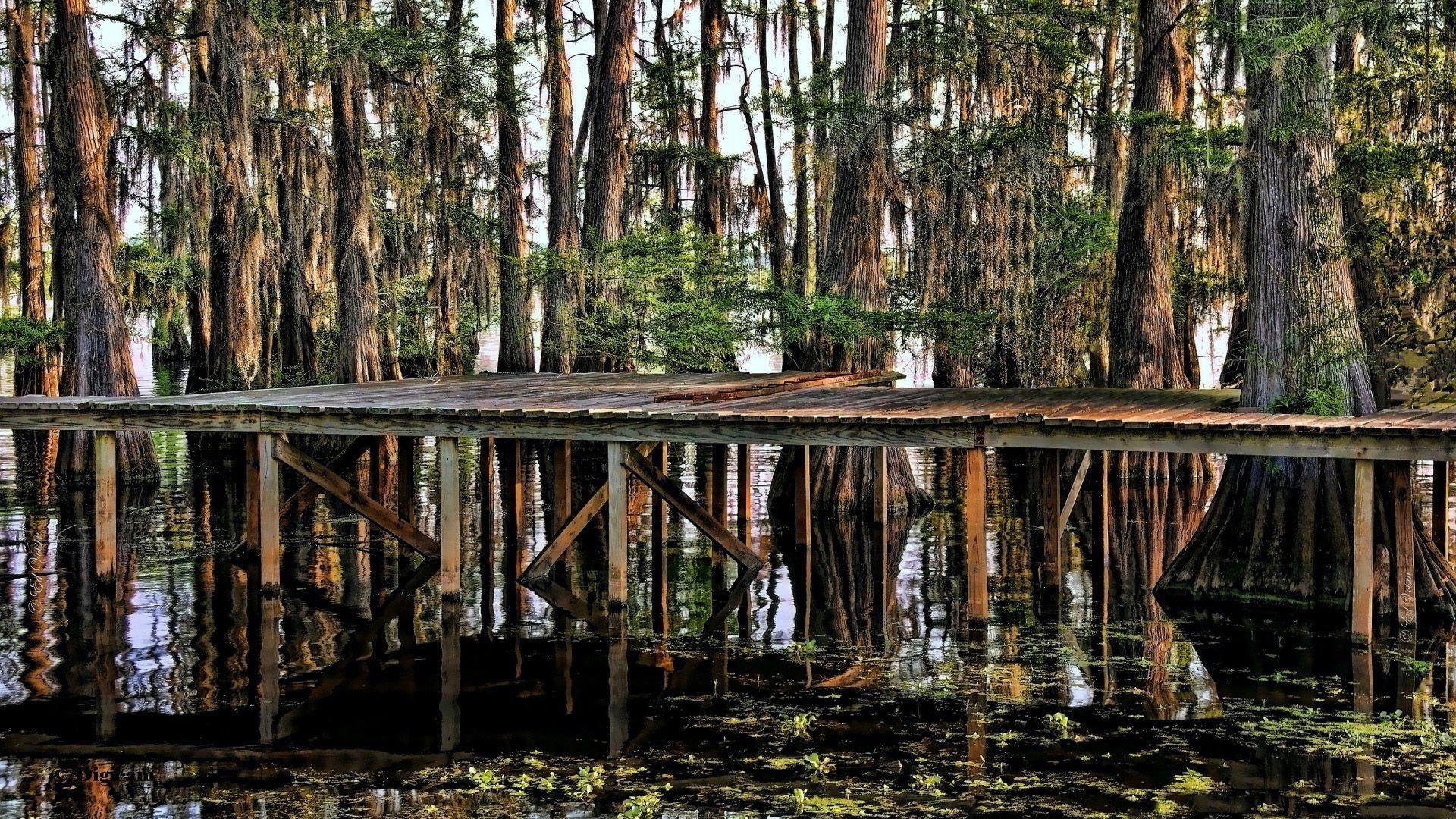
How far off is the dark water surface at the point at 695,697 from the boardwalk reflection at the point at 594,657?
38 mm

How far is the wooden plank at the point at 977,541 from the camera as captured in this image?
469 inches

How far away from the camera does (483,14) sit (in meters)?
32.2

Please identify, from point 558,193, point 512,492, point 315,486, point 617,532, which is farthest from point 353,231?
point 617,532

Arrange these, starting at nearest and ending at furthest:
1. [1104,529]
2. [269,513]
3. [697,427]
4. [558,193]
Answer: [697,427], [269,513], [1104,529], [558,193]

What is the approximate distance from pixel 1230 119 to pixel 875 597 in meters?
13.7

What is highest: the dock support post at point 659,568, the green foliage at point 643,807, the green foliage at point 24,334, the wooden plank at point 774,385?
the green foliage at point 24,334

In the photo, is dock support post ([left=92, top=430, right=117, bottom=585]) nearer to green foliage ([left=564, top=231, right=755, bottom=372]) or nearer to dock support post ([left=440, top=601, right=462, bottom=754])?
dock support post ([left=440, top=601, right=462, bottom=754])

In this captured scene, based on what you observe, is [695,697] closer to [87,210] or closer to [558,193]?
[87,210]

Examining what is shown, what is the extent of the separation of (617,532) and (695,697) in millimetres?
3100

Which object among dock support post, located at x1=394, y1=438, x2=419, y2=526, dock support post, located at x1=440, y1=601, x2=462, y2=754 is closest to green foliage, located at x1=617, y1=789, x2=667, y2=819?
dock support post, located at x1=440, y1=601, x2=462, y2=754

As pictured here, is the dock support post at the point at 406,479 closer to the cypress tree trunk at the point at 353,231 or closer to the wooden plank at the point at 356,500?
the wooden plank at the point at 356,500

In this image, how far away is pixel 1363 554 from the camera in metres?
11.0

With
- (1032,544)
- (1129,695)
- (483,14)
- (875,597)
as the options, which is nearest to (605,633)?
(875,597)

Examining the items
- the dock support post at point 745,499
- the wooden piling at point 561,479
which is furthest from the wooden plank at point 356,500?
the dock support post at point 745,499
